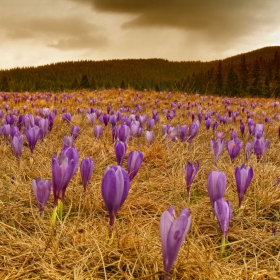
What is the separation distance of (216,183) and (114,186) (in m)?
0.54

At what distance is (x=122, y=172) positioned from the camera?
1224 millimetres

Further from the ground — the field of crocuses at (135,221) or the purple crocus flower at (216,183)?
the purple crocus flower at (216,183)

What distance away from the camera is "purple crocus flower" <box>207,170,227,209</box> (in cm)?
152

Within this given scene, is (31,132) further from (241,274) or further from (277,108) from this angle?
(277,108)

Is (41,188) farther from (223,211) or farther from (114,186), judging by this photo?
(223,211)

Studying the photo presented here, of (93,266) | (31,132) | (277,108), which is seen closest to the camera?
(93,266)

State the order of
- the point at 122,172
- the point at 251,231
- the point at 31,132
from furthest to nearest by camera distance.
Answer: the point at 31,132 < the point at 251,231 < the point at 122,172

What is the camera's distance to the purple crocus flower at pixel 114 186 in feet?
3.94

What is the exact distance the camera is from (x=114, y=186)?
1.21 meters

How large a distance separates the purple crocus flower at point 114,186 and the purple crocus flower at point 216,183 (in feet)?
1.51

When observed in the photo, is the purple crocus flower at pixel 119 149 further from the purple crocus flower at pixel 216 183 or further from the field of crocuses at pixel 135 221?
the purple crocus flower at pixel 216 183

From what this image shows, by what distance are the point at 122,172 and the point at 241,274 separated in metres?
0.64

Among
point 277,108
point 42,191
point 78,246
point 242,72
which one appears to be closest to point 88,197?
point 42,191

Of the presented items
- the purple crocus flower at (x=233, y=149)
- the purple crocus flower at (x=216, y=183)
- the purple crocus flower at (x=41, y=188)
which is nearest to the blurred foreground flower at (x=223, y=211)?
the purple crocus flower at (x=216, y=183)
